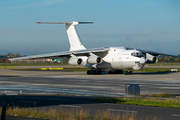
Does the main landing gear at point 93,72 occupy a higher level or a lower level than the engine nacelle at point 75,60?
lower

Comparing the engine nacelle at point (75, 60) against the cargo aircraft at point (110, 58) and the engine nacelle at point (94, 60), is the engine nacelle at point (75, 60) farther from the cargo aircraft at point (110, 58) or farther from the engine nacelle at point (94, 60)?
the engine nacelle at point (94, 60)

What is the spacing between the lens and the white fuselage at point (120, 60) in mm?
41547

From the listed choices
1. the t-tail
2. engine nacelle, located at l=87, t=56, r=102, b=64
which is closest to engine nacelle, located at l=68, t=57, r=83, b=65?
engine nacelle, located at l=87, t=56, r=102, b=64

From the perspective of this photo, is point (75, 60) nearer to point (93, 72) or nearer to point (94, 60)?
point (94, 60)

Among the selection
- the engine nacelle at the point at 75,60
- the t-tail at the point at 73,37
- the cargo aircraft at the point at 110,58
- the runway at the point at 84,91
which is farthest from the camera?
the t-tail at the point at 73,37

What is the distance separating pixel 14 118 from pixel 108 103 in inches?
227

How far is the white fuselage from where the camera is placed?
41.5 metres

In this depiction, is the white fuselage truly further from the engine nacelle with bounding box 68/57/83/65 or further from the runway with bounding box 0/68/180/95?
the runway with bounding box 0/68/180/95

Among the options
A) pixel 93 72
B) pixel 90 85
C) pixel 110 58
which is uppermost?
pixel 110 58

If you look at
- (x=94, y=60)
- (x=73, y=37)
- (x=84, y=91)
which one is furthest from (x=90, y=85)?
(x=73, y=37)

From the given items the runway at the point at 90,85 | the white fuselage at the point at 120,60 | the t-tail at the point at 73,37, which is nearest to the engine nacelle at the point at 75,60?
the white fuselage at the point at 120,60

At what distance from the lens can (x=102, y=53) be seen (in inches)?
1839

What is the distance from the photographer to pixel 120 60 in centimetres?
4325

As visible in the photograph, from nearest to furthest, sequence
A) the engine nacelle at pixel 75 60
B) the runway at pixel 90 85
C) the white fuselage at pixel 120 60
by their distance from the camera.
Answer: the runway at pixel 90 85, the white fuselage at pixel 120 60, the engine nacelle at pixel 75 60
